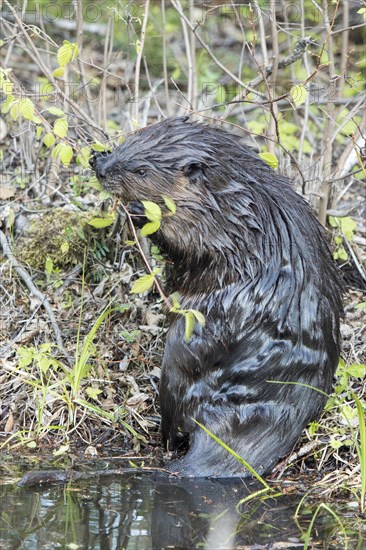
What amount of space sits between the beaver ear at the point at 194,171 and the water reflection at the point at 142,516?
1.36 meters

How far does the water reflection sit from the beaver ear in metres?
1.36

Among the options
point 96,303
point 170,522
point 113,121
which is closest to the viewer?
point 170,522

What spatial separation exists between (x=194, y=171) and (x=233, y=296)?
60 cm

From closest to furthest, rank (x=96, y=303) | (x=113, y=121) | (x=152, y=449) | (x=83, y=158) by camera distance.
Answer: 1. (x=152, y=449)
2. (x=83, y=158)
3. (x=96, y=303)
4. (x=113, y=121)

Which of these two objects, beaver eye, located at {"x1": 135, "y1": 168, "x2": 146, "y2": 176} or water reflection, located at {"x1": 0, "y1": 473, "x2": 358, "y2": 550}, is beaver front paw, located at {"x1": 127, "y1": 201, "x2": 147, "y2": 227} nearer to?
beaver eye, located at {"x1": 135, "y1": 168, "x2": 146, "y2": 176}

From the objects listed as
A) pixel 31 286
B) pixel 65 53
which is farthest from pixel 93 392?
pixel 65 53

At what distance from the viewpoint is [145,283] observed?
12.6 feet

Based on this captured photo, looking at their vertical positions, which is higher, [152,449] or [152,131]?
[152,131]

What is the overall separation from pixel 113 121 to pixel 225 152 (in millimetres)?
3048

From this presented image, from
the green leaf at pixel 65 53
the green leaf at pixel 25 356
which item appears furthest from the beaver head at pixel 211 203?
the green leaf at pixel 25 356

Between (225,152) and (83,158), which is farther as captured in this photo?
(83,158)

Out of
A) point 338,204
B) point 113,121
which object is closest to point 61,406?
point 338,204

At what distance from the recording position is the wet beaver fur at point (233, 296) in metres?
4.27

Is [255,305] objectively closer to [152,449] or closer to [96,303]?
[152,449]
